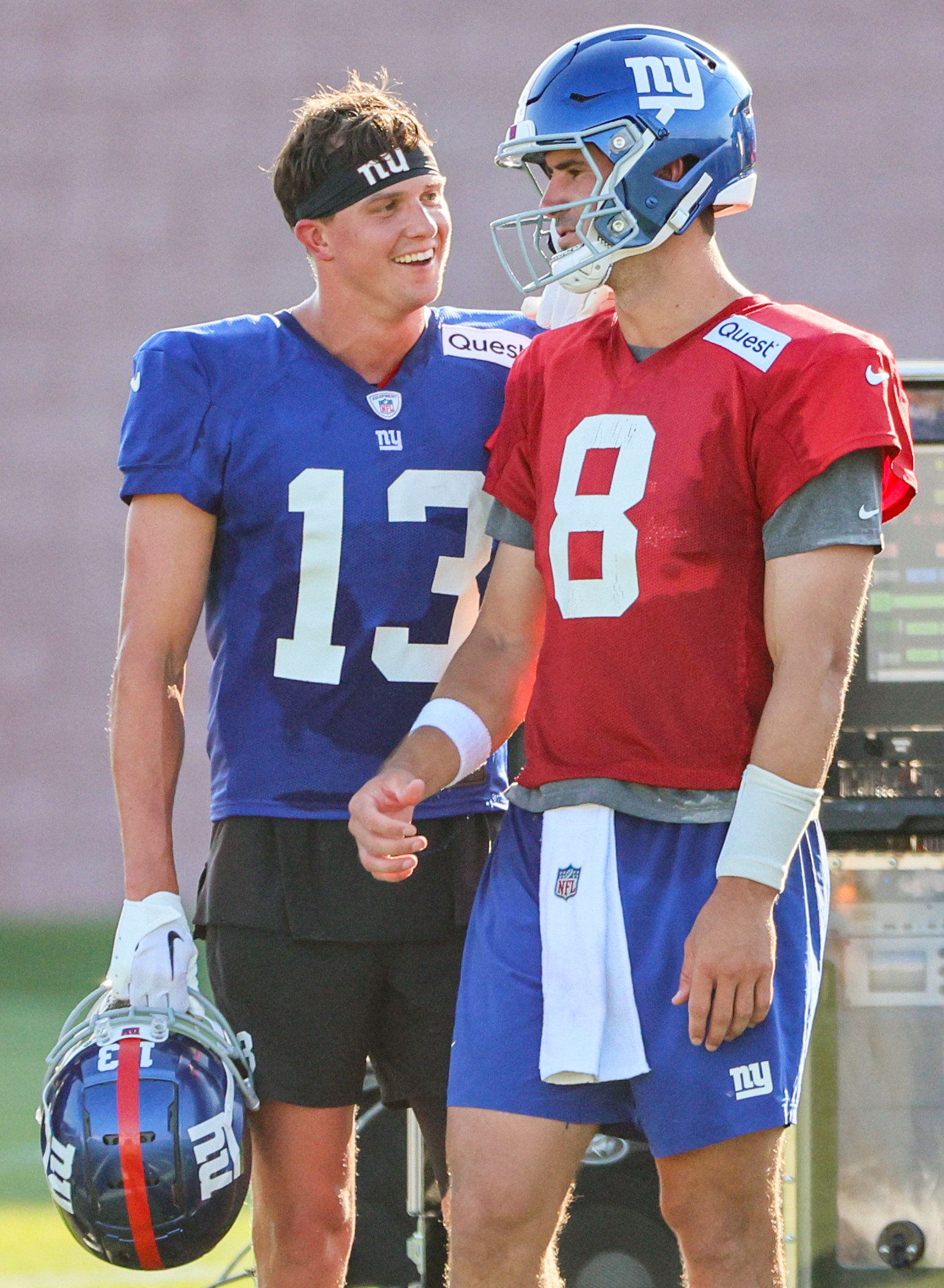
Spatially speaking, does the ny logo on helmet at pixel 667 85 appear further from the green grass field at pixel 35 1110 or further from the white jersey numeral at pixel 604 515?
the green grass field at pixel 35 1110

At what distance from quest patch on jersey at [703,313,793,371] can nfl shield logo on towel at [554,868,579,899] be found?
621mm

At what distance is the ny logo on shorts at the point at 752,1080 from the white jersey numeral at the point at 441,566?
2.50ft

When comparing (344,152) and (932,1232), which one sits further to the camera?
(932,1232)

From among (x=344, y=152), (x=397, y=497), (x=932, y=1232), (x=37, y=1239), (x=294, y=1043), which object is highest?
(x=344, y=152)

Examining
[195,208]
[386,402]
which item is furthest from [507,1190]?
[195,208]

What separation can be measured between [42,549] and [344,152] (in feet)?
16.6

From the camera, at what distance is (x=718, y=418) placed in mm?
1945

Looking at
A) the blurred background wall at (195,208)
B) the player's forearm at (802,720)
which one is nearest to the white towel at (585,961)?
the player's forearm at (802,720)

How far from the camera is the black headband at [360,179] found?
2.45 m

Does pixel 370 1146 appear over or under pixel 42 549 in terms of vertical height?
under

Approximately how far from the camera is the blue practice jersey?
2.38 m

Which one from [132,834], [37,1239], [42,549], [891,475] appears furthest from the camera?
[42,549]

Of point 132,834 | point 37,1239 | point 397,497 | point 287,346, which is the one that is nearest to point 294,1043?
point 132,834

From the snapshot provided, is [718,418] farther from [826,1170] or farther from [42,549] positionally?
[42,549]
